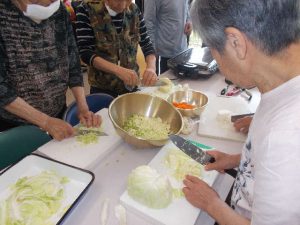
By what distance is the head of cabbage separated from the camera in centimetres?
86

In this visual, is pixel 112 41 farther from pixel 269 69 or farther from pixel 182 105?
pixel 269 69

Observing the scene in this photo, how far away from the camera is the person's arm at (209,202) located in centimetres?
83

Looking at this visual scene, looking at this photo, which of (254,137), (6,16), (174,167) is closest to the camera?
(254,137)

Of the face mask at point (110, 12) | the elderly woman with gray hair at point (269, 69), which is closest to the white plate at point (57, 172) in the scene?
the elderly woman with gray hair at point (269, 69)

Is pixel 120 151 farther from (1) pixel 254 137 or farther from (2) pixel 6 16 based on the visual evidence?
(2) pixel 6 16

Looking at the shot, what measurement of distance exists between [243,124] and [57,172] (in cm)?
93

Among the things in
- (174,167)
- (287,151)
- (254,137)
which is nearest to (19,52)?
(174,167)

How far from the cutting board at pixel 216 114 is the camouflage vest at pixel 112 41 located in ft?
2.20

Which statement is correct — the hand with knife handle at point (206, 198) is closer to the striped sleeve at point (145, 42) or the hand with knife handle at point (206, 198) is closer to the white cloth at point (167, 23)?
the striped sleeve at point (145, 42)

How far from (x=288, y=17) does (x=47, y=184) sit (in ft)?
3.01

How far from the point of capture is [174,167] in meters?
1.06

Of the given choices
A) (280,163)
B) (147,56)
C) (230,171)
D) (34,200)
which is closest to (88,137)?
Answer: (34,200)

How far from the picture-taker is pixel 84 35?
68.9 inches

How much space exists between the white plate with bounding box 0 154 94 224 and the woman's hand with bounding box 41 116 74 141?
0.18m
